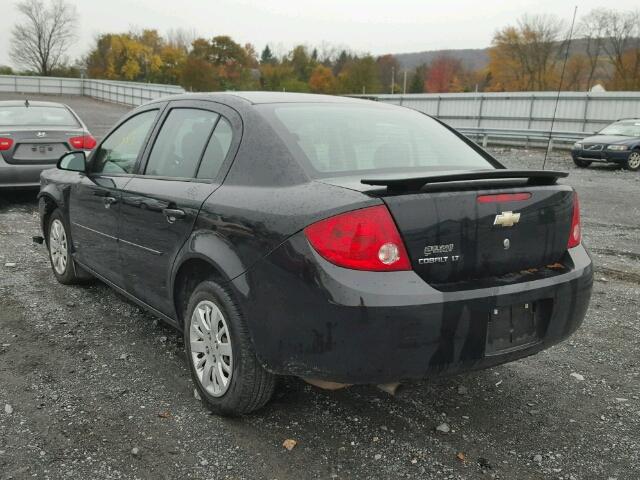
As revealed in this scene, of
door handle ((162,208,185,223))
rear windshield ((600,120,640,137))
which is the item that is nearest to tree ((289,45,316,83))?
rear windshield ((600,120,640,137))

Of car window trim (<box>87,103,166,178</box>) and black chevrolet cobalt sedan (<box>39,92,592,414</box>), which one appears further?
car window trim (<box>87,103,166,178</box>)

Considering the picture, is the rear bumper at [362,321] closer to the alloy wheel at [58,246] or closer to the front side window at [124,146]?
the front side window at [124,146]

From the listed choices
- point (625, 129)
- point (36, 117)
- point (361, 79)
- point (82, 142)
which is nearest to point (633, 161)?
point (625, 129)

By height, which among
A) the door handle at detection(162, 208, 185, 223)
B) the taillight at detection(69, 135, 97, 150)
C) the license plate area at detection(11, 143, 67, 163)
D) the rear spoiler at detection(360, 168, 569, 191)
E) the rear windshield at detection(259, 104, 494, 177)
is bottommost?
the license plate area at detection(11, 143, 67, 163)

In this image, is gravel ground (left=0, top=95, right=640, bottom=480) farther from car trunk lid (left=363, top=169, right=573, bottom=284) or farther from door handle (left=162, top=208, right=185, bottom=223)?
Answer: door handle (left=162, top=208, right=185, bottom=223)

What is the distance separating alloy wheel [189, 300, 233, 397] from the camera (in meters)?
3.03

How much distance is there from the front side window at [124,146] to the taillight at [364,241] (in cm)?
204

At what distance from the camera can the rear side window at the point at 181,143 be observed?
345cm

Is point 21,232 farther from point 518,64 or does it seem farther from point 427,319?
point 518,64

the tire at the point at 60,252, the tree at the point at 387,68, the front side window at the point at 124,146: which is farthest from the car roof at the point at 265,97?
the tree at the point at 387,68

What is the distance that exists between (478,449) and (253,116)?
2.02 meters

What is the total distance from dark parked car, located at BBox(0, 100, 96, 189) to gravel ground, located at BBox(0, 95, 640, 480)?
491 cm

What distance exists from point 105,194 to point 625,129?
17665 mm

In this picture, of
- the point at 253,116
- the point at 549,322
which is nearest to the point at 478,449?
the point at 549,322
